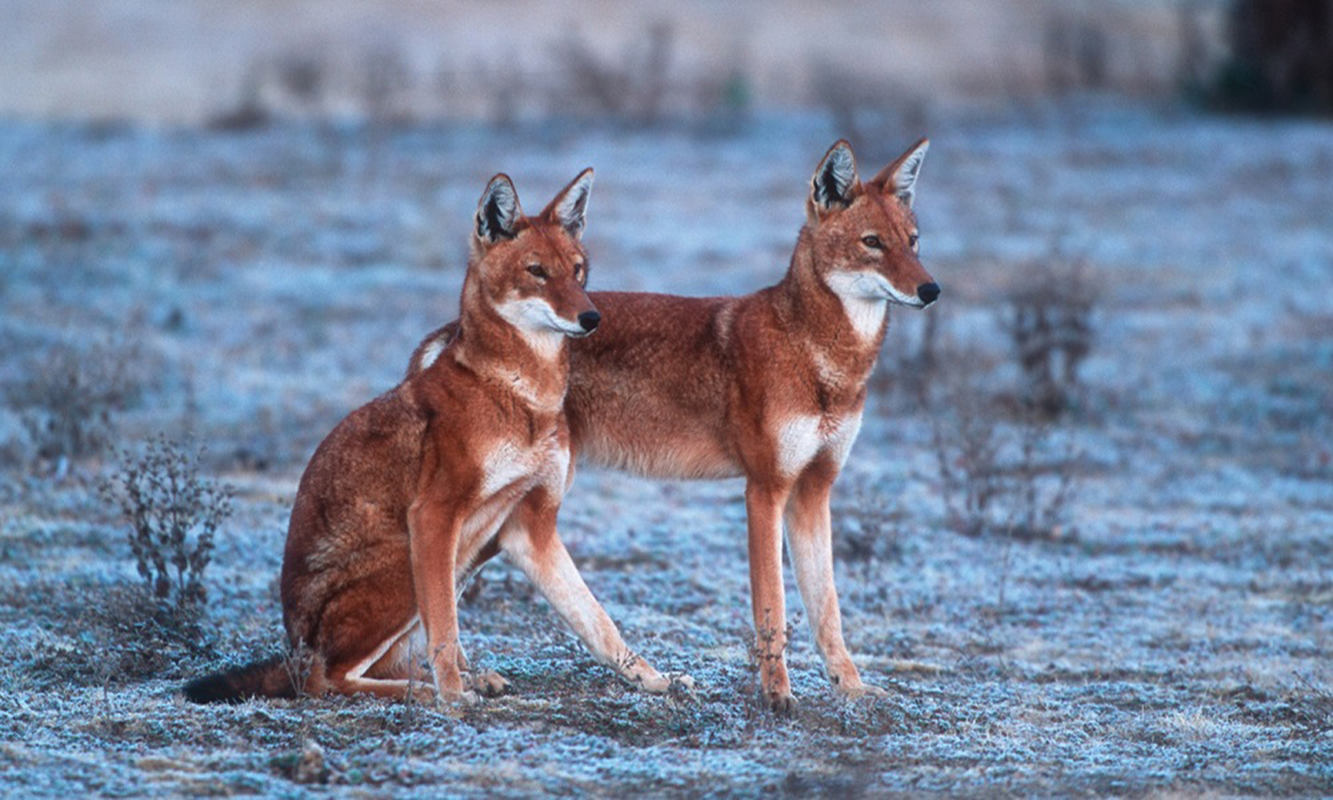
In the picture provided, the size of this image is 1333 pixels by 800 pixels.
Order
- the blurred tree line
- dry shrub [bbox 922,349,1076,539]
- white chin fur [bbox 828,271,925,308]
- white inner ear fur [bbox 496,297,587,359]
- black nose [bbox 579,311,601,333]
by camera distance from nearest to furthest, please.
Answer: black nose [bbox 579,311,601,333], white inner ear fur [bbox 496,297,587,359], white chin fur [bbox 828,271,925,308], dry shrub [bbox 922,349,1076,539], the blurred tree line

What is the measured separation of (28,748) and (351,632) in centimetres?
127

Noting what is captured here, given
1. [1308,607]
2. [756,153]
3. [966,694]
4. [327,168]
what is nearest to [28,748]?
[966,694]

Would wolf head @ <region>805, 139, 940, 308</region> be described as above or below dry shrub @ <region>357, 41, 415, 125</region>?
below

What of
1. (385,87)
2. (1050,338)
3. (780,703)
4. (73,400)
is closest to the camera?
(780,703)

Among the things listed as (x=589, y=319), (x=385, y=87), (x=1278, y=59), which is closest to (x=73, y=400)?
(x=589, y=319)

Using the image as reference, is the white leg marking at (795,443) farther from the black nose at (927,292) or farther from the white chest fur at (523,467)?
the white chest fur at (523,467)

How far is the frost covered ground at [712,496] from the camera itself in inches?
238

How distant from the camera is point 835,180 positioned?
6898 mm

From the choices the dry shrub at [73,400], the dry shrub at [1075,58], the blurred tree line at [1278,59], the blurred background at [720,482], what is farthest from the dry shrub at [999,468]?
the dry shrub at [1075,58]

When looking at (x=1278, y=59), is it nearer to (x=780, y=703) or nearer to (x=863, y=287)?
(x=863, y=287)

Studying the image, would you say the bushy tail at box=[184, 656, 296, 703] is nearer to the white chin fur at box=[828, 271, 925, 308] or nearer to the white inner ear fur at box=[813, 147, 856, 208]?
the white chin fur at box=[828, 271, 925, 308]

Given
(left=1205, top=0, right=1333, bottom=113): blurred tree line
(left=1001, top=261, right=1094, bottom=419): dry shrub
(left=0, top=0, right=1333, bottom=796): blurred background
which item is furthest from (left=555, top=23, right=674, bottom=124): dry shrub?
(left=1001, top=261, right=1094, bottom=419): dry shrub

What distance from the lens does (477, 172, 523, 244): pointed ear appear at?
6.38 meters

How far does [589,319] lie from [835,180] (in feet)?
4.78
